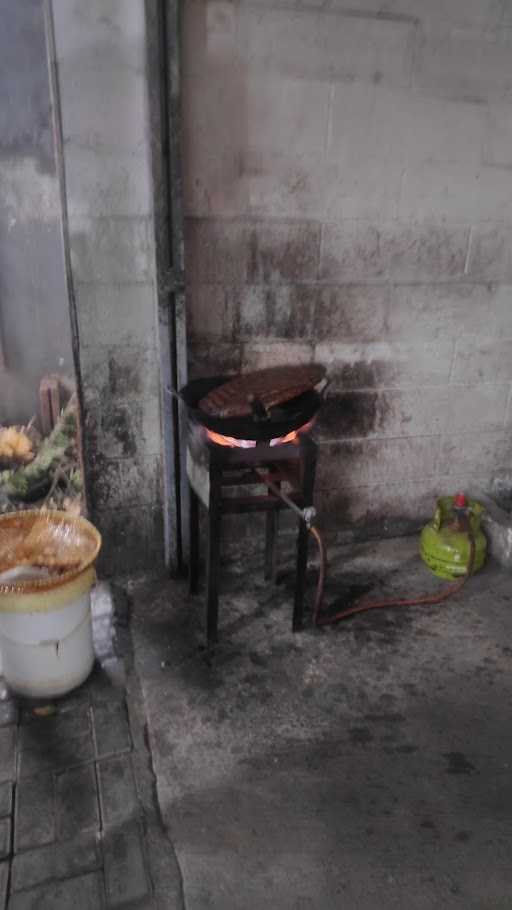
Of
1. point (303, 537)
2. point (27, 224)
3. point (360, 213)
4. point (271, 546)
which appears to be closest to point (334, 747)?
Answer: point (303, 537)

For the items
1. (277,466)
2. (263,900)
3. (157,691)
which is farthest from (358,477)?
(263,900)

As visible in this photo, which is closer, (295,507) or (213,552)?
(295,507)

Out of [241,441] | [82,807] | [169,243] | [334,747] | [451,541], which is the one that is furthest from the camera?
[451,541]

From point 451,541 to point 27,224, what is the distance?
4.83m

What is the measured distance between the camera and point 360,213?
353cm

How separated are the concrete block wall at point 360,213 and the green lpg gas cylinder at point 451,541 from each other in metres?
0.39

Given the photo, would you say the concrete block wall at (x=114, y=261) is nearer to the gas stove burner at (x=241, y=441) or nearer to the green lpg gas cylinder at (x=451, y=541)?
Result: the gas stove burner at (x=241, y=441)

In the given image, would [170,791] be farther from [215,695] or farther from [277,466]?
[277,466]

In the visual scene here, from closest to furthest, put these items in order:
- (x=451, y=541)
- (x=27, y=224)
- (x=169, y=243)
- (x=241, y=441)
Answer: (x=241, y=441) → (x=169, y=243) → (x=451, y=541) → (x=27, y=224)

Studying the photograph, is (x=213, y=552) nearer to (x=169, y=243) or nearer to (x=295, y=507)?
(x=295, y=507)

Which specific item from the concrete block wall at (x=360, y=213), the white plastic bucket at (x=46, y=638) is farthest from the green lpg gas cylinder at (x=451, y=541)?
the white plastic bucket at (x=46, y=638)

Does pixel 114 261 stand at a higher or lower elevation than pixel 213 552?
higher

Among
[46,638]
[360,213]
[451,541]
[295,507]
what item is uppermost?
[360,213]

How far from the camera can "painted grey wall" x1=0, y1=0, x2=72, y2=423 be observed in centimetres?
559
